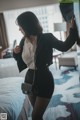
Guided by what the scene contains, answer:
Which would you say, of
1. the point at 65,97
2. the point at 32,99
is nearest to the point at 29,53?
the point at 32,99

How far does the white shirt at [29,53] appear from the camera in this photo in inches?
42.6

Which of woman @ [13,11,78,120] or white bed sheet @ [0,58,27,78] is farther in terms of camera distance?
white bed sheet @ [0,58,27,78]

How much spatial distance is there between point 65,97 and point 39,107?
13.0 inches

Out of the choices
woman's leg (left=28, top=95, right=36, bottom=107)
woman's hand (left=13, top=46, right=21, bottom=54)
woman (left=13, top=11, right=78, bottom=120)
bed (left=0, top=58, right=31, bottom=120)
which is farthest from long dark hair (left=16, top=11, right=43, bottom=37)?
woman's leg (left=28, top=95, right=36, bottom=107)

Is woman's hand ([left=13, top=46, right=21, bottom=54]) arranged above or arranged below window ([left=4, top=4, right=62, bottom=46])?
below

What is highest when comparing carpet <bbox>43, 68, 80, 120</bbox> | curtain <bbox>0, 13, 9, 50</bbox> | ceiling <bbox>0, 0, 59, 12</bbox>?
ceiling <bbox>0, 0, 59, 12</bbox>

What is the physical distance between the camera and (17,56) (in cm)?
112

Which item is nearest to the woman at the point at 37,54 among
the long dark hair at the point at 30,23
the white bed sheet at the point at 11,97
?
the long dark hair at the point at 30,23

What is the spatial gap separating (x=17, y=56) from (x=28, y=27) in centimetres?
17

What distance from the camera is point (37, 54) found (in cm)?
107

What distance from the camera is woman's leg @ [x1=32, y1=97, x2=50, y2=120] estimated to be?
111cm

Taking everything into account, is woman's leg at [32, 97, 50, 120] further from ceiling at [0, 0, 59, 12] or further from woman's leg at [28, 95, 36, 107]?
ceiling at [0, 0, 59, 12]

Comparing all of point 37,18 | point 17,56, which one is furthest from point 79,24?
point 17,56

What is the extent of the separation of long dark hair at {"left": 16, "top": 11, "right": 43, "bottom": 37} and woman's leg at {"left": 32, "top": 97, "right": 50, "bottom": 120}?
363 millimetres
